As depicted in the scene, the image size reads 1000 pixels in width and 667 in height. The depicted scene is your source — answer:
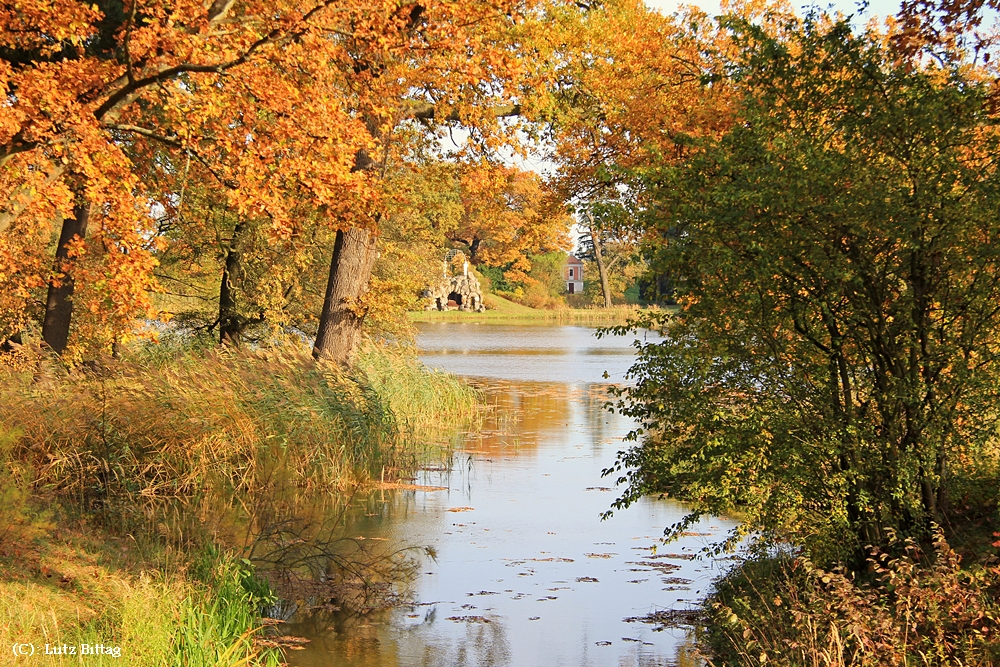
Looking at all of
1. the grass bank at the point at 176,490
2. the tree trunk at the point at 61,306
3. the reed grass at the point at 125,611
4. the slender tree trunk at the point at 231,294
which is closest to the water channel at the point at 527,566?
the reed grass at the point at 125,611

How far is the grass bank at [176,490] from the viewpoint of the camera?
7.63 metres

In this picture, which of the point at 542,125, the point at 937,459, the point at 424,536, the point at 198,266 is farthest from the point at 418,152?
→ the point at 937,459

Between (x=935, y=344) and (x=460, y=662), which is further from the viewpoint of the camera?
(x=460, y=662)

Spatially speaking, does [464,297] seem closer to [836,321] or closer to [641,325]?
[641,325]

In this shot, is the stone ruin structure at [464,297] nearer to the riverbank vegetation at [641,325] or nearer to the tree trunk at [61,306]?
the tree trunk at [61,306]

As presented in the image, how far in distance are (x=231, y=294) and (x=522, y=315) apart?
201 feet

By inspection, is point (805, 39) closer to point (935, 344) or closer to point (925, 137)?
point (925, 137)

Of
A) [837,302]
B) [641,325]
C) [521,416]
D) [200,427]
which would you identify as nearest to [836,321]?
[837,302]

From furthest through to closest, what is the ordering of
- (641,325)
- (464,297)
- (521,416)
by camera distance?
(464,297)
(521,416)
(641,325)

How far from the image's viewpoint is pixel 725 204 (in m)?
7.83

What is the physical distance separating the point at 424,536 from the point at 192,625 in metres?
5.23

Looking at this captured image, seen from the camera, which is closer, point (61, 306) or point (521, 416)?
point (61, 306)

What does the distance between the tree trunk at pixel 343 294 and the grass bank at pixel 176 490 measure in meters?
1.08

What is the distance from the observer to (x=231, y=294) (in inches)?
858
